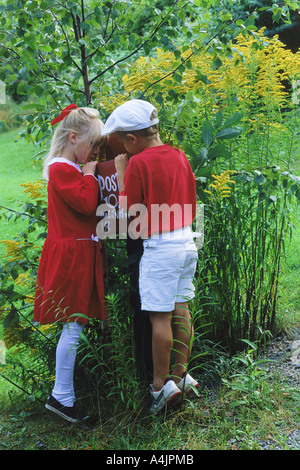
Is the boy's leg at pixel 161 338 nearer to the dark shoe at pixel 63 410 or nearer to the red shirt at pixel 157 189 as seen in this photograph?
the red shirt at pixel 157 189

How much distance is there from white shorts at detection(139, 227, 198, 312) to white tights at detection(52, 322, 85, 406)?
1.46 ft

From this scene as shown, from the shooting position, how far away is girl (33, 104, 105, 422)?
2.67 meters

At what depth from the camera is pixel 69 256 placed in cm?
268

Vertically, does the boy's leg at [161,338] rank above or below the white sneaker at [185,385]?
above

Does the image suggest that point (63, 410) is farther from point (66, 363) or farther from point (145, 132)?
point (145, 132)

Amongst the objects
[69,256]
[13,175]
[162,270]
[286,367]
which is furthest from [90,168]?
[13,175]

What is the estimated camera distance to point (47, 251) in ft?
9.02

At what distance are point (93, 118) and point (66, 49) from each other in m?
0.77

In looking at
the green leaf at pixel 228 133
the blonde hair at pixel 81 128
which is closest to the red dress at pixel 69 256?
the blonde hair at pixel 81 128

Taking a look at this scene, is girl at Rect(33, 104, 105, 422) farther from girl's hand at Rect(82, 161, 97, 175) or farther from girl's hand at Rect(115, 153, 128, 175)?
girl's hand at Rect(115, 153, 128, 175)

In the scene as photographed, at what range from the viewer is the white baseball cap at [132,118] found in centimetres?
245

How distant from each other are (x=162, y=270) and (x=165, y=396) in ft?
2.14

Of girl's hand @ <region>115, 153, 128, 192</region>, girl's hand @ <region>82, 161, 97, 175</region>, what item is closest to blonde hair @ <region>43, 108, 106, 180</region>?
girl's hand @ <region>82, 161, 97, 175</region>

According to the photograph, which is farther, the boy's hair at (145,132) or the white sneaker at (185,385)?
the white sneaker at (185,385)
